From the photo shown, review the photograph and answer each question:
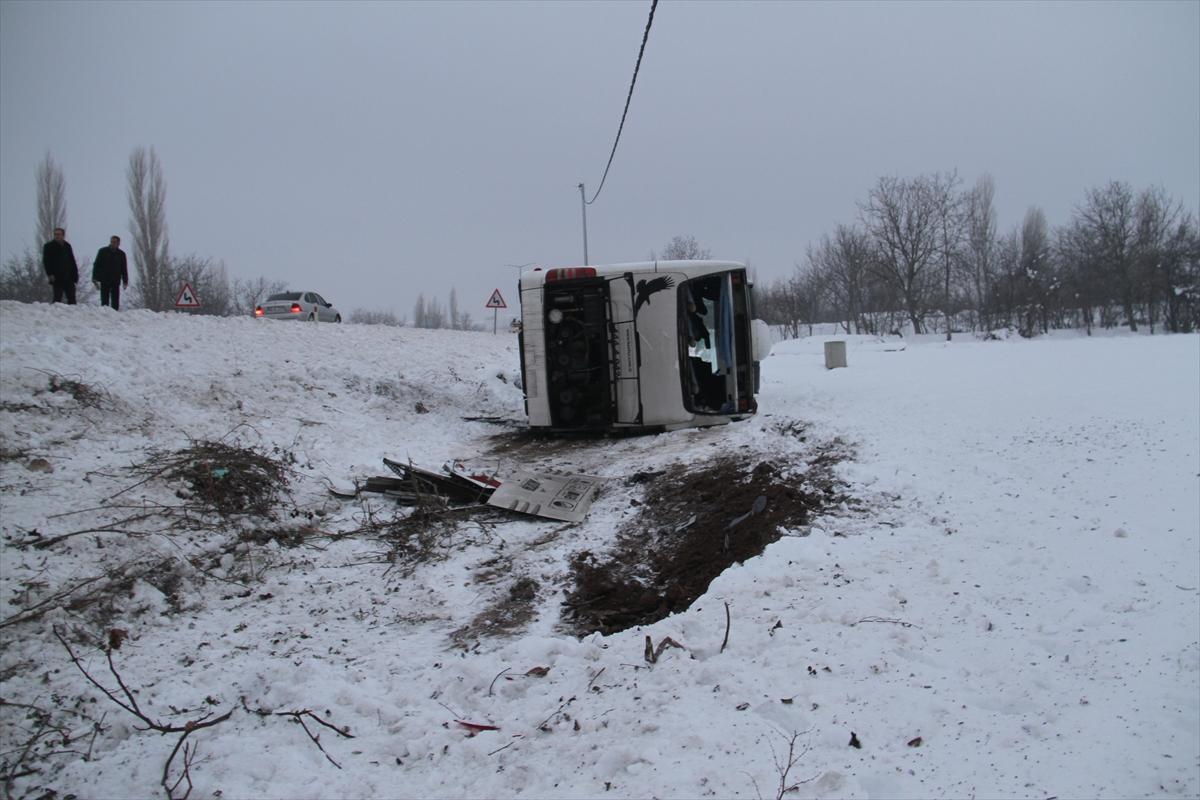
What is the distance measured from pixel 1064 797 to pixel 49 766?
3.98m

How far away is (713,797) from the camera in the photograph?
2.28 meters

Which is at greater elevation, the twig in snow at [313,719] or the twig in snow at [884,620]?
the twig in snow at [884,620]

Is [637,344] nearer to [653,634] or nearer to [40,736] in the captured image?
[653,634]

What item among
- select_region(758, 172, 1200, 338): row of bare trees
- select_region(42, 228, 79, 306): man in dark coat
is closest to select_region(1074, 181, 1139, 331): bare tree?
select_region(758, 172, 1200, 338): row of bare trees

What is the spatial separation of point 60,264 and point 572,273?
10408mm

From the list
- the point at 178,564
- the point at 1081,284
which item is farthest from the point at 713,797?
the point at 1081,284

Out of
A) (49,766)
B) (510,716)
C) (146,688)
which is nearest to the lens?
(49,766)

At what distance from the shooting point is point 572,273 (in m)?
8.89

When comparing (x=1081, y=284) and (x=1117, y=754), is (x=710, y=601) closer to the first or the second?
(x=1117, y=754)


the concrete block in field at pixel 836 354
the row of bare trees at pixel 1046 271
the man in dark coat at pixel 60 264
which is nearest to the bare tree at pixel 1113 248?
the row of bare trees at pixel 1046 271

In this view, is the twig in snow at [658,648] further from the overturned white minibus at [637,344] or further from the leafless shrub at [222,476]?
the overturned white minibus at [637,344]

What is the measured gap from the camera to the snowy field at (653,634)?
8.18 feet

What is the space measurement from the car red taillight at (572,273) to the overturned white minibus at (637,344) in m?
0.01

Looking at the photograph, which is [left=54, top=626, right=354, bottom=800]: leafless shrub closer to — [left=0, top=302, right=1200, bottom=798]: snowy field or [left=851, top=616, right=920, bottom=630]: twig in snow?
[left=0, top=302, right=1200, bottom=798]: snowy field
